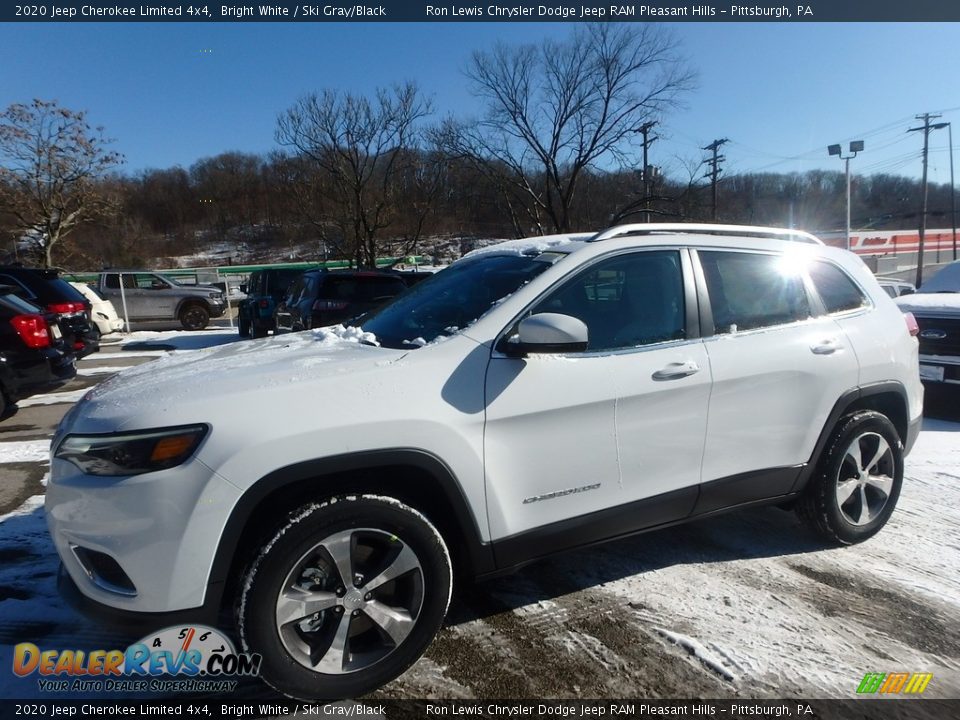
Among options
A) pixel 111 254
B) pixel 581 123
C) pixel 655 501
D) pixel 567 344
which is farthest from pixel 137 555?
pixel 111 254

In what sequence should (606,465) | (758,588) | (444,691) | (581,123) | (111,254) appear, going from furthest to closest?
(111,254), (581,123), (758,588), (606,465), (444,691)

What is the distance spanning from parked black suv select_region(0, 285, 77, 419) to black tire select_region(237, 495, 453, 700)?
5704mm

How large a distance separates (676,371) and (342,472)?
5.07 feet

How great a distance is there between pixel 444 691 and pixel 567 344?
4.72 feet

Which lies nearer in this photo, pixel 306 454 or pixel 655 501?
pixel 306 454

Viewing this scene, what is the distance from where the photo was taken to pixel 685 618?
2.64 m

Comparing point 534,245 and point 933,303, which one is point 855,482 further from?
point 933,303

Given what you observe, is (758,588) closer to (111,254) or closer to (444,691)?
(444,691)

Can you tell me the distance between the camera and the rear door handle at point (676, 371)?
2600 millimetres

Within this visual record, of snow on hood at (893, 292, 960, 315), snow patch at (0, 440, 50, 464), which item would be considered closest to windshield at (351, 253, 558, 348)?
snow patch at (0, 440, 50, 464)

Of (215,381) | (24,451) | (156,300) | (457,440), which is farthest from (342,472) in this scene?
(156,300)

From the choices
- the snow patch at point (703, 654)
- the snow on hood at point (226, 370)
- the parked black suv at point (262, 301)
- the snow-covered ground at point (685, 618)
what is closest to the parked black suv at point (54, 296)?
the parked black suv at point (262, 301)

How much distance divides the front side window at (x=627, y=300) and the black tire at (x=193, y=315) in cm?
1743

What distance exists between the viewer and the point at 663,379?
260 cm
